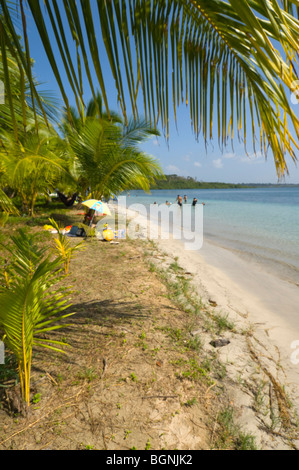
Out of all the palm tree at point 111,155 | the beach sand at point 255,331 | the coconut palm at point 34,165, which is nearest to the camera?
the beach sand at point 255,331

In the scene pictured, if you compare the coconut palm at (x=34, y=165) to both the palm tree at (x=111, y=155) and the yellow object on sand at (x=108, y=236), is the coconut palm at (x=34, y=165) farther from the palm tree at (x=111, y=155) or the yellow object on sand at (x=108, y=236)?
the yellow object on sand at (x=108, y=236)

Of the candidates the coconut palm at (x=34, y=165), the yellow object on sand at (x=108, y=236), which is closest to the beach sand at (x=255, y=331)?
the yellow object on sand at (x=108, y=236)

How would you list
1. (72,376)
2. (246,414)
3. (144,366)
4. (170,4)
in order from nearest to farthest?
(170,4) → (246,414) → (72,376) → (144,366)

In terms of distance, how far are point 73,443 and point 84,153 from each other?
6.96 metres

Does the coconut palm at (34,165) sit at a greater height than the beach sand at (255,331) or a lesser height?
greater

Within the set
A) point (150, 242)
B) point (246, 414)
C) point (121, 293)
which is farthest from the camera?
point (150, 242)

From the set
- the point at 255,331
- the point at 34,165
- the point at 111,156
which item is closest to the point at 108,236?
the point at 111,156

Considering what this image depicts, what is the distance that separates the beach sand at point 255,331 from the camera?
2039mm

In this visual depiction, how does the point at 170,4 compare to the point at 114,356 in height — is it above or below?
above

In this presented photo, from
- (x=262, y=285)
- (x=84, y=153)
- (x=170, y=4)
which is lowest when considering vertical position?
(x=262, y=285)

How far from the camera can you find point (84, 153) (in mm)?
7289

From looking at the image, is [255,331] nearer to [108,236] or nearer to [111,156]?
[108,236]
